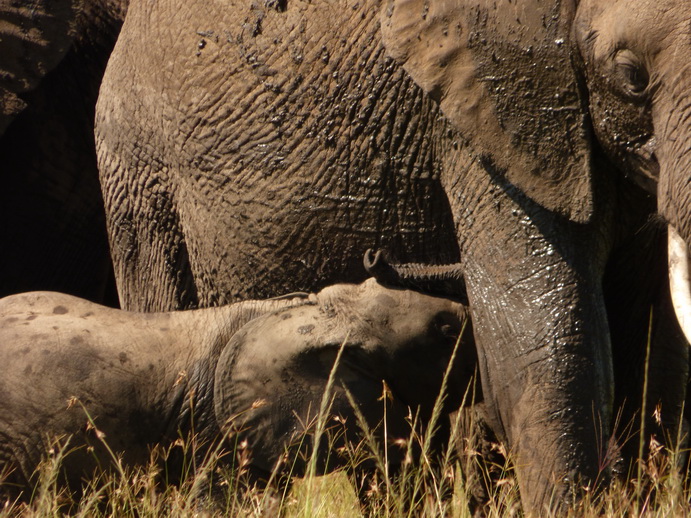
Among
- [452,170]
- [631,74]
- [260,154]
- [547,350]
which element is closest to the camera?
[631,74]

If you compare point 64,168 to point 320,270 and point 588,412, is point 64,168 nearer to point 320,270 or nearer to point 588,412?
point 320,270

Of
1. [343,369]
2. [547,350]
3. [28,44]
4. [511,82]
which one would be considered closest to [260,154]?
[343,369]

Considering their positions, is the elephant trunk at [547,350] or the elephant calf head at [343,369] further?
the elephant calf head at [343,369]

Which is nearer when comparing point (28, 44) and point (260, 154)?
point (260, 154)

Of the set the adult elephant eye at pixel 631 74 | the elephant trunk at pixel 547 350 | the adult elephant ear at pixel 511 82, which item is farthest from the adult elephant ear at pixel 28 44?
the adult elephant eye at pixel 631 74

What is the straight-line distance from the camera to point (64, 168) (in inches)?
266

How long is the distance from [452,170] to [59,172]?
8.83 feet

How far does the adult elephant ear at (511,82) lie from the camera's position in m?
4.21

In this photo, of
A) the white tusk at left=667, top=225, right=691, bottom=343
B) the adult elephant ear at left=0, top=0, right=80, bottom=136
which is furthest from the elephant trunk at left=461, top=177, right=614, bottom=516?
the adult elephant ear at left=0, top=0, right=80, bottom=136

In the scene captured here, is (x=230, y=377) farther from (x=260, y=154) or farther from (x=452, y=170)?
(x=452, y=170)

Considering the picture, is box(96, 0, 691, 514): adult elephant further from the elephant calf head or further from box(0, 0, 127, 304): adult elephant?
box(0, 0, 127, 304): adult elephant

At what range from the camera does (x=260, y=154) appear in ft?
16.4

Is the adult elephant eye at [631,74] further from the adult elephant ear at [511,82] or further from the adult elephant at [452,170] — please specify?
the adult elephant ear at [511,82]

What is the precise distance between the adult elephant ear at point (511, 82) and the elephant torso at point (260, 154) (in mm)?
177
